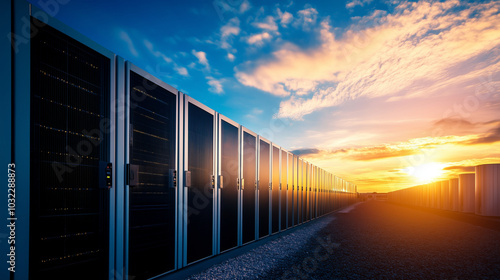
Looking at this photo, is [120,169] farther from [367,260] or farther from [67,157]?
[367,260]

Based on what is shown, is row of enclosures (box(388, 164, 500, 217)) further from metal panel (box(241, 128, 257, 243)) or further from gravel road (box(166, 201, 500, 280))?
metal panel (box(241, 128, 257, 243))

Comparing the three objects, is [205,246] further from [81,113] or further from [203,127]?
[81,113]

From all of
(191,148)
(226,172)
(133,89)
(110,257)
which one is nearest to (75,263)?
(110,257)

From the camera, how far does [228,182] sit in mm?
8469

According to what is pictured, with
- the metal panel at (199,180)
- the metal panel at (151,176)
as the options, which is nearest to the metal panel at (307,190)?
the metal panel at (199,180)

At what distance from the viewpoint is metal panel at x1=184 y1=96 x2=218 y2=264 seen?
20.8 ft

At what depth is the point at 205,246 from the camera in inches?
276

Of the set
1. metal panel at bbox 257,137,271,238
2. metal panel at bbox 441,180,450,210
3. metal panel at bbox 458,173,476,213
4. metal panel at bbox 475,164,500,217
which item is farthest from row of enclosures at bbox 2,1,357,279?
metal panel at bbox 441,180,450,210

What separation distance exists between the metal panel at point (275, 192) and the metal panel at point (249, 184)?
2.12 meters

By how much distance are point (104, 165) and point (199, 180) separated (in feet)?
9.51

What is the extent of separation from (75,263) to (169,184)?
85.2 inches

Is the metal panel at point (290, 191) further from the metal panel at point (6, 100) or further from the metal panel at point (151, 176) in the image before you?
the metal panel at point (6, 100)

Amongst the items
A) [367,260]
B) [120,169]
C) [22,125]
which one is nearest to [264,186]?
[367,260]

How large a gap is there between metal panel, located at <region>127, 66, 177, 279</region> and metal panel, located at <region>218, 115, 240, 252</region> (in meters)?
2.26
